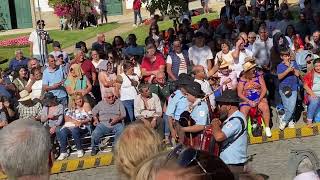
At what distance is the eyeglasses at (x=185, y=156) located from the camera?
2.68 metres

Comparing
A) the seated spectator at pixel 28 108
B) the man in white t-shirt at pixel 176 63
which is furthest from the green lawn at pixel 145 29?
the seated spectator at pixel 28 108

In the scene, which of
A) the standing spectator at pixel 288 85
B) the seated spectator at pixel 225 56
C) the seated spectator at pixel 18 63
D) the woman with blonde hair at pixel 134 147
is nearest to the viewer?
the woman with blonde hair at pixel 134 147

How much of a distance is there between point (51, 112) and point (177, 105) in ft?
7.74

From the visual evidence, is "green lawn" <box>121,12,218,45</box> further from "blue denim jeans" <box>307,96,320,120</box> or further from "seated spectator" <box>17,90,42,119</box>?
"blue denim jeans" <box>307,96,320,120</box>

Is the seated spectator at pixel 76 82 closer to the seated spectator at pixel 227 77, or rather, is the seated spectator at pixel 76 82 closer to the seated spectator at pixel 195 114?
the seated spectator at pixel 227 77

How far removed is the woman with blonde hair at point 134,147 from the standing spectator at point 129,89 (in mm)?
6569

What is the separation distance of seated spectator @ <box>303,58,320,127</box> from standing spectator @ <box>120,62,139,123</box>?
10.1 ft

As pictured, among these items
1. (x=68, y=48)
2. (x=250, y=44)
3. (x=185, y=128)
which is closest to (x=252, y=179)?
(x=185, y=128)

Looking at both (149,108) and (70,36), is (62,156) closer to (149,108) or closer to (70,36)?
(149,108)

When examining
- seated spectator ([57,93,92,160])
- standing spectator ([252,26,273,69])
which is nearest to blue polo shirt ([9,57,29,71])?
seated spectator ([57,93,92,160])

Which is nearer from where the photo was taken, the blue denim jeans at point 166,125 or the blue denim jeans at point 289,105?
the blue denim jeans at point 166,125

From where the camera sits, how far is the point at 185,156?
2.73 meters

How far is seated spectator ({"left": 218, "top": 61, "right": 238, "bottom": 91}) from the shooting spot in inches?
455

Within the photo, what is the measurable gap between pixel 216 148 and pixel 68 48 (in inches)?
681
